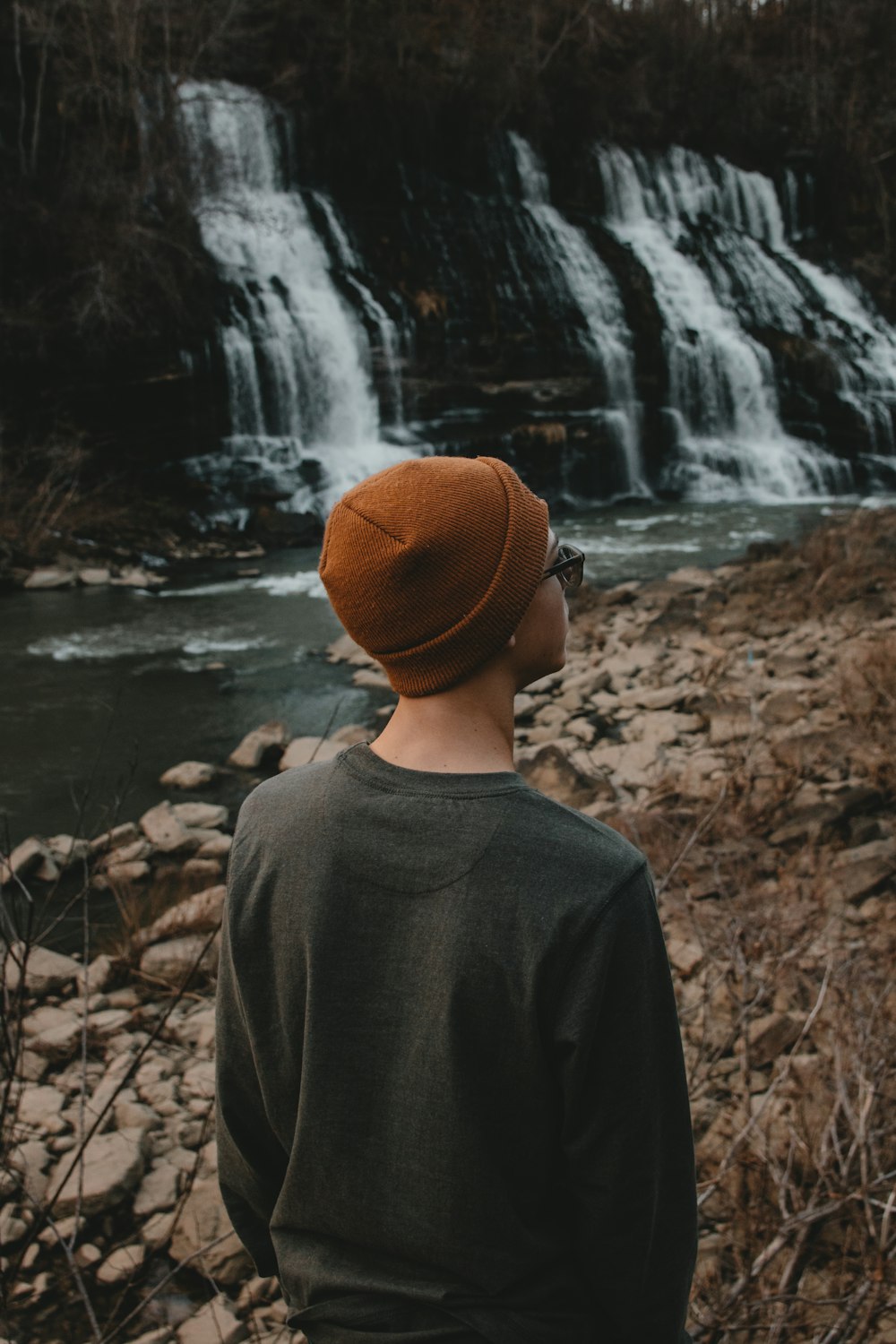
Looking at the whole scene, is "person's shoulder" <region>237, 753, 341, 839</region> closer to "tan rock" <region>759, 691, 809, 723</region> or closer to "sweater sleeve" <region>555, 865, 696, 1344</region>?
"sweater sleeve" <region>555, 865, 696, 1344</region>

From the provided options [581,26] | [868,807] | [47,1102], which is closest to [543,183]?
[581,26]

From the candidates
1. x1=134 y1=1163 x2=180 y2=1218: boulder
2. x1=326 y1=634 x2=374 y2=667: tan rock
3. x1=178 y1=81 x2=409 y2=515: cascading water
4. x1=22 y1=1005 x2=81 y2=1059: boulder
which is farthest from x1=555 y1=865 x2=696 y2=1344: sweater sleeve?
x1=178 y1=81 x2=409 y2=515: cascading water

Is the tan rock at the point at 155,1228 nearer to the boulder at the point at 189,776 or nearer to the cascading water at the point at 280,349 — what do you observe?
the boulder at the point at 189,776

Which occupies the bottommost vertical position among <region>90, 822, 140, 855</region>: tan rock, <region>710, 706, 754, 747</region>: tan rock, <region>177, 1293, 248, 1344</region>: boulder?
<region>177, 1293, 248, 1344</region>: boulder

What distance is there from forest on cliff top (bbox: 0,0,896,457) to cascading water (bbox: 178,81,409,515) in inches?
25.6

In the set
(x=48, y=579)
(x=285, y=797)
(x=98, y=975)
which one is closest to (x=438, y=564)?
(x=285, y=797)

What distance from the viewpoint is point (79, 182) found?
1527 centimetres

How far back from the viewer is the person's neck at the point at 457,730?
1.18 meters

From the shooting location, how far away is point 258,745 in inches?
258

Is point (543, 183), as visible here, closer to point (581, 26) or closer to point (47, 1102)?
point (581, 26)

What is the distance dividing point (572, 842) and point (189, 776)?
5473 mm

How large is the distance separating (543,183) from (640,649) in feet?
56.0

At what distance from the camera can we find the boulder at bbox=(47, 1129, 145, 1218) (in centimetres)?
268

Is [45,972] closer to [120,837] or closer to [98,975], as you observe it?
[98,975]
